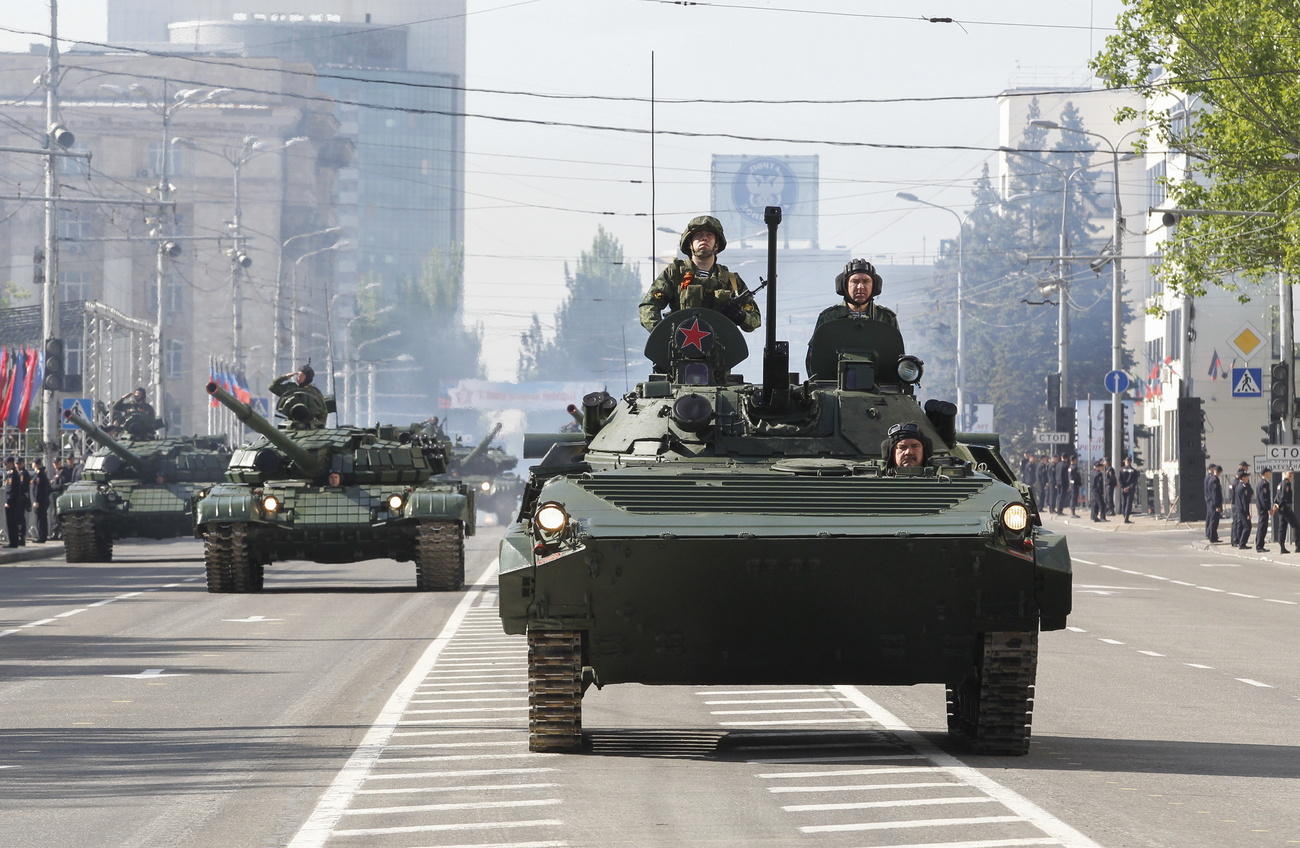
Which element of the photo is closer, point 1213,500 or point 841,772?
point 841,772

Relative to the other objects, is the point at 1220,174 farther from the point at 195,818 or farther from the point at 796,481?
the point at 195,818

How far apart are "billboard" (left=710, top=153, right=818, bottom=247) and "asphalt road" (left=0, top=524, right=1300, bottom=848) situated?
138125 millimetres

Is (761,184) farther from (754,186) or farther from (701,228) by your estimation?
(701,228)

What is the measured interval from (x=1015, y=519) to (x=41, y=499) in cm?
3671

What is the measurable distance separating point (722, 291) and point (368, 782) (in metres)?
5.41

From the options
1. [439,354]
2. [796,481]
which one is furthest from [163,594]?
[439,354]

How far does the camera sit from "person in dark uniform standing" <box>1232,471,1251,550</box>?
4631cm

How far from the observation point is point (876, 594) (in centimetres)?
1153

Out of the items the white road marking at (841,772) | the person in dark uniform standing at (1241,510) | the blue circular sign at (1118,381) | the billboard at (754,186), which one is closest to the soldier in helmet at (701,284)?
the white road marking at (841,772)

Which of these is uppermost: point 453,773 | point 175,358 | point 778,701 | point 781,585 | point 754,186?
point 754,186

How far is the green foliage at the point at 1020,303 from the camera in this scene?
10838cm

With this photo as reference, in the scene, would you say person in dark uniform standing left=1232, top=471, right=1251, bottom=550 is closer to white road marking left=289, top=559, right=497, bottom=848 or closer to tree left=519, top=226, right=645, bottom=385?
white road marking left=289, top=559, right=497, bottom=848

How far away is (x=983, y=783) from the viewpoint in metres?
11.0

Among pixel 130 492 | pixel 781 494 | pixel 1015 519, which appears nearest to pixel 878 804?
pixel 1015 519
